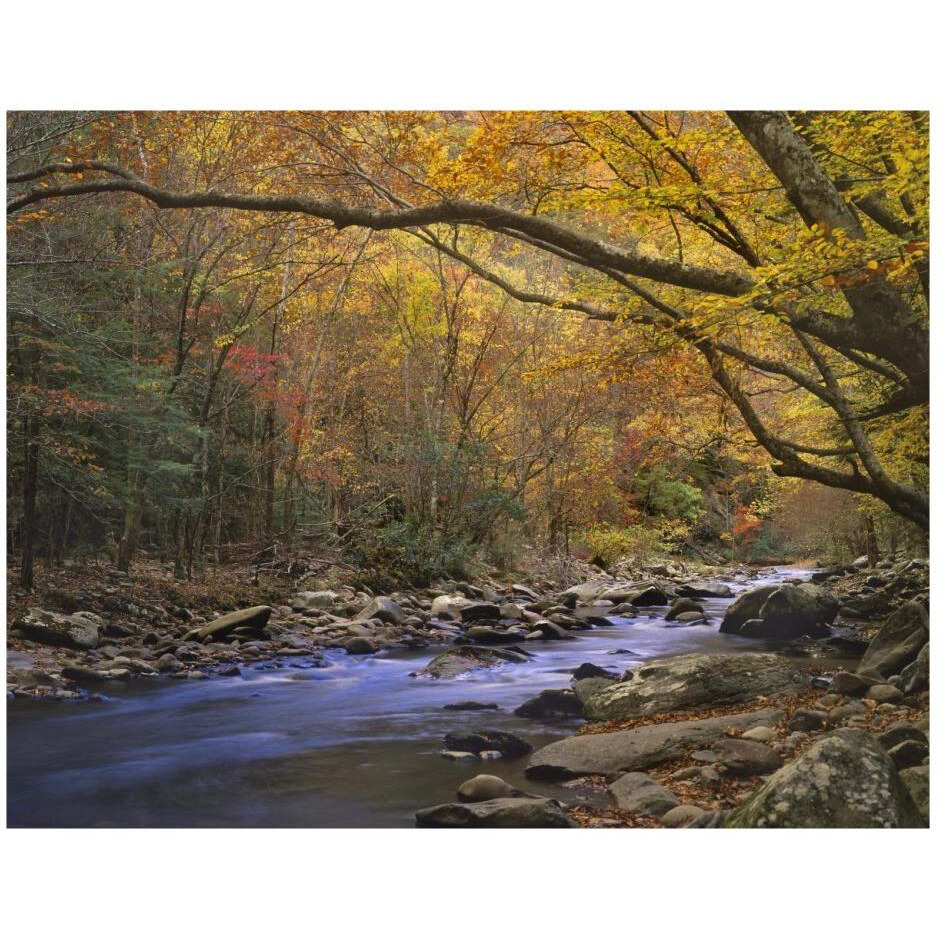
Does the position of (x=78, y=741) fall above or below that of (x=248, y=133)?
below

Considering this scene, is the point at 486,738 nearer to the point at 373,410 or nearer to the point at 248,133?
the point at 248,133

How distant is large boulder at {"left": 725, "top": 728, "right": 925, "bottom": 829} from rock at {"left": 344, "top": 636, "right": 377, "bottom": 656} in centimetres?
499

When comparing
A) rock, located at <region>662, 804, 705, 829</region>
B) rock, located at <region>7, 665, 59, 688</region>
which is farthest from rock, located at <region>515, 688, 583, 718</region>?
rock, located at <region>7, 665, 59, 688</region>

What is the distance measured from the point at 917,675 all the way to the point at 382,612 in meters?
5.66

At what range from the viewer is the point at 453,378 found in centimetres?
1179

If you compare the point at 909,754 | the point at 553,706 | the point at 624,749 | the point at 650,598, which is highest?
the point at 909,754

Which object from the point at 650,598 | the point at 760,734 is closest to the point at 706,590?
the point at 650,598

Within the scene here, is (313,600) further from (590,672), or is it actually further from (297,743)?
(297,743)

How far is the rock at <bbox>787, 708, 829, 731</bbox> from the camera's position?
461cm

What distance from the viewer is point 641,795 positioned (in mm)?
4062

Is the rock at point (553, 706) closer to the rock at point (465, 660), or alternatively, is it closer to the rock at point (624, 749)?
the rock at point (624, 749)
